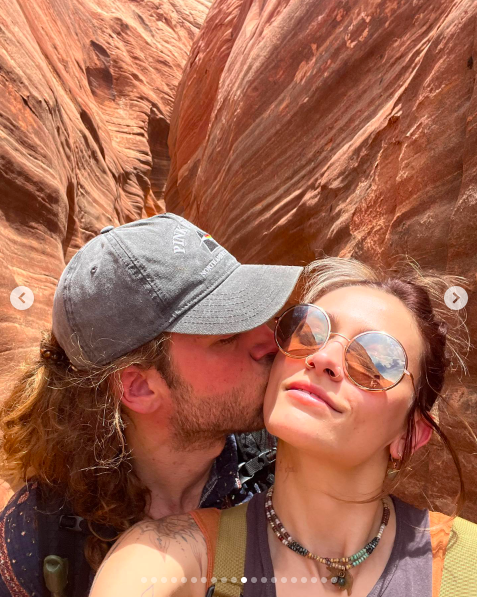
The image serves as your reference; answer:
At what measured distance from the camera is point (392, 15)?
131 inches

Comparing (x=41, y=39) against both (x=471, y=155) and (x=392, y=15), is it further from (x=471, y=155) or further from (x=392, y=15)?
(x=471, y=155)

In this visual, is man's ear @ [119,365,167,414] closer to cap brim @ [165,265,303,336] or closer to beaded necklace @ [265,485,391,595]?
cap brim @ [165,265,303,336]

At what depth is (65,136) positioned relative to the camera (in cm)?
785

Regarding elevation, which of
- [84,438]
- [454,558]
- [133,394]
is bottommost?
[84,438]

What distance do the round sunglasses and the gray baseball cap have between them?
21 cm

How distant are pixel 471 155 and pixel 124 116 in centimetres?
1475

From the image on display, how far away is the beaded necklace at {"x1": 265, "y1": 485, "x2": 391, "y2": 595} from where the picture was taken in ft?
4.95

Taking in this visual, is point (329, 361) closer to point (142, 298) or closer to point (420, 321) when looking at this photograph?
point (420, 321)

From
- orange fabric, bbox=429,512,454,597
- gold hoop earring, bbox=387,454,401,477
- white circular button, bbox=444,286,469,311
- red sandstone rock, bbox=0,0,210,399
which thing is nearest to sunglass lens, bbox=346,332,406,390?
gold hoop earring, bbox=387,454,401,477

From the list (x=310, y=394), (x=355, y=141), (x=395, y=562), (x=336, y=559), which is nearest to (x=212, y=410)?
(x=310, y=394)

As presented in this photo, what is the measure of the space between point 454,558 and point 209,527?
2.39ft

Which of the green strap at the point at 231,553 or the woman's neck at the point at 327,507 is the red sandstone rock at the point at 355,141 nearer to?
the woman's neck at the point at 327,507

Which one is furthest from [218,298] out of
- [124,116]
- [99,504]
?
[124,116]

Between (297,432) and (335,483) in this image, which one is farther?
(335,483)
